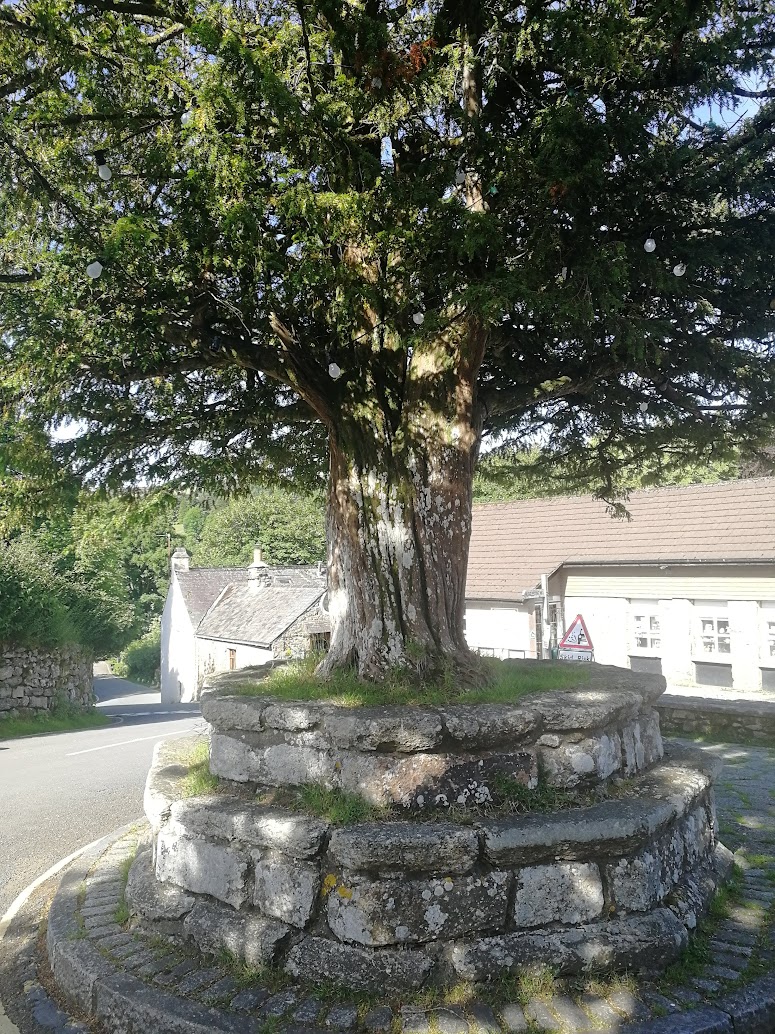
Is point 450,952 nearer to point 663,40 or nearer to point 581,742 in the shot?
point 581,742

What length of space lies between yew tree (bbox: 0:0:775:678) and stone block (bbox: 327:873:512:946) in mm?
1555

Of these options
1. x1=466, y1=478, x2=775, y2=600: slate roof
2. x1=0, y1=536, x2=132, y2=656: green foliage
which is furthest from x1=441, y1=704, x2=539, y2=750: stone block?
x1=0, y1=536, x2=132, y2=656: green foliage

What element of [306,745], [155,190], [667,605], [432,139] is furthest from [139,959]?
[667,605]

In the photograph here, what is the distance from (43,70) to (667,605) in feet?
62.9

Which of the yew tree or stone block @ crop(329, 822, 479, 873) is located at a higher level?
the yew tree

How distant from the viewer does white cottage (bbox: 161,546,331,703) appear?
88.2 feet

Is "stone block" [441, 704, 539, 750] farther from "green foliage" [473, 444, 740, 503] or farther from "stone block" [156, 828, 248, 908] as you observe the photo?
"green foliage" [473, 444, 740, 503]

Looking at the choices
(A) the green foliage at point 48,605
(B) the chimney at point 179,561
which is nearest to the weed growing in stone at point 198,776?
(A) the green foliage at point 48,605

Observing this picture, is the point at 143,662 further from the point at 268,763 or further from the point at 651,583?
the point at 268,763

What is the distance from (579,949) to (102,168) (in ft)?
18.8

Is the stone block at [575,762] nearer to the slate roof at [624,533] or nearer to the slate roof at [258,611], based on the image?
the slate roof at [624,533]

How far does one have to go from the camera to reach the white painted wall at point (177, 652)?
117ft

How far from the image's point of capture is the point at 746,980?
12.3 feet

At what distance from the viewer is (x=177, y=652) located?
3831 centimetres
